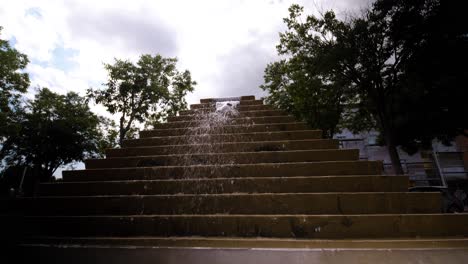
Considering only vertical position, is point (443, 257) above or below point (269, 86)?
below

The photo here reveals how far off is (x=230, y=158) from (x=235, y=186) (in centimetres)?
96

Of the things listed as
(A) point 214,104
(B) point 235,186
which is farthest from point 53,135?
(B) point 235,186

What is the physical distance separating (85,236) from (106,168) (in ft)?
6.17

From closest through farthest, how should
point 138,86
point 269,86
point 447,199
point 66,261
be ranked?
point 66,261 < point 447,199 < point 269,86 < point 138,86

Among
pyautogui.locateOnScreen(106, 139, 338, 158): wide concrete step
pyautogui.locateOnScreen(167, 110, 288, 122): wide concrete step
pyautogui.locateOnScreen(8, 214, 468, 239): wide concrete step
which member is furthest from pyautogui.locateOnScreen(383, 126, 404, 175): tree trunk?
pyautogui.locateOnScreen(8, 214, 468, 239): wide concrete step

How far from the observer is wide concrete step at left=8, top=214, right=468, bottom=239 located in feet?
10.8

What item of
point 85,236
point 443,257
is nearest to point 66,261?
point 85,236

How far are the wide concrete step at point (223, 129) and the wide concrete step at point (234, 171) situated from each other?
5.57 feet

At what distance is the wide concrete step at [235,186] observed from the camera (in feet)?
12.9

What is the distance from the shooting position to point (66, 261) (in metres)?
3.28

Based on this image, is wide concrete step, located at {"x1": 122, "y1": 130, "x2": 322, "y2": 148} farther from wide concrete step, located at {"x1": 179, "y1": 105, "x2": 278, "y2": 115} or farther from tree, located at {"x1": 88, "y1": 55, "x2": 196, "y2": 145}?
tree, located at {"x1": 88, "y1": 55, "x2": 196, "y2": 145}

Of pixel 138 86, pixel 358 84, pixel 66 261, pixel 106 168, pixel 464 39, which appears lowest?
pixel 66 261

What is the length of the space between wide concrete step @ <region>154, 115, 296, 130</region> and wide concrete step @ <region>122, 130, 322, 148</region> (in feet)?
2.33

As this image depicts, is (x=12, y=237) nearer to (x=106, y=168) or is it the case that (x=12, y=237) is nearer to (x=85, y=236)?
(x=85, y=236)
